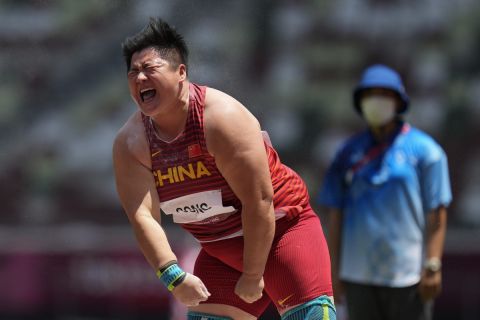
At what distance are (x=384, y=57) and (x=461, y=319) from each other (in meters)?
2.77

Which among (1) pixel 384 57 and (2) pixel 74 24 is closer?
(1) pixel 384 57

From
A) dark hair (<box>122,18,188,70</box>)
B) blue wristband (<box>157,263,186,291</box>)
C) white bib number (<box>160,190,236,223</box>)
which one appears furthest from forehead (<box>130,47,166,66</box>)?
blue wristband (<box>157,263,186,291</box>)

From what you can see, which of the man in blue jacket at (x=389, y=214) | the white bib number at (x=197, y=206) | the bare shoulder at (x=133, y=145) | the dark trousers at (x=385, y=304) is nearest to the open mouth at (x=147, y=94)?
the bare shoulder at (x=133, y=145)

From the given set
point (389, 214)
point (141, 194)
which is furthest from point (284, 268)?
point (389, 214)

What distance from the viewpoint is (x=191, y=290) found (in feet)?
12.2

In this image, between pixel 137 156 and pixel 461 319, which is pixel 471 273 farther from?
pixel 137 156

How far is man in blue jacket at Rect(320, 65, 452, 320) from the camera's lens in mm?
5438

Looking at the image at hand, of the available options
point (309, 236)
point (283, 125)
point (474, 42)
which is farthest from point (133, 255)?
point (309, 236)

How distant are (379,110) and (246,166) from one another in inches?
83.0

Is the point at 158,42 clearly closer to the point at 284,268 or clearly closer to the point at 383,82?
the point at 284,268

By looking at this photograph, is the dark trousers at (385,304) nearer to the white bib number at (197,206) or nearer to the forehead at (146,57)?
the white bib number at (197,206)

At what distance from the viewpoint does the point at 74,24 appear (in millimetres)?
10867

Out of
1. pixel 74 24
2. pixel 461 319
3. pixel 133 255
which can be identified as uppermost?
pixel 74 24

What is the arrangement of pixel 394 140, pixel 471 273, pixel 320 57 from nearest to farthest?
pixel 394 140 < pixel 471 273 < pixel 320 57
